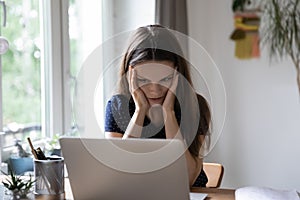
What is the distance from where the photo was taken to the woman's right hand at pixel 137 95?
173 cm

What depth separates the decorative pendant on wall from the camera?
3279mm

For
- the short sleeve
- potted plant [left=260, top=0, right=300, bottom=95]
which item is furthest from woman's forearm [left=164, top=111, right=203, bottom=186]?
potted plant [left=260, top=0, right=300, bottom=95]

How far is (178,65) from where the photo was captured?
1.73 metres

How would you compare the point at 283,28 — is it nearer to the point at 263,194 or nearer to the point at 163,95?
the point at 163,95

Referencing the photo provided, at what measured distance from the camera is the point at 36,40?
8.02 feet

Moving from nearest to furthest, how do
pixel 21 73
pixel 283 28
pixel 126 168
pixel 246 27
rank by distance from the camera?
pixel 126 168 → pixel 21 73 → pixel 283 28 → pixel 246 27

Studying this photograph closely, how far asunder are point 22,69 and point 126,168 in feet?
4.21

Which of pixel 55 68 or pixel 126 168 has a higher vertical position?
pixel 55 68

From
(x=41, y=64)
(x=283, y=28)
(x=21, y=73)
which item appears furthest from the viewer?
(x=283, y=28)

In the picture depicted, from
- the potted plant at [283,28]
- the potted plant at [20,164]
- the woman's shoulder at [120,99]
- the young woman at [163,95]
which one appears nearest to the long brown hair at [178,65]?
the young woman at [163,95]

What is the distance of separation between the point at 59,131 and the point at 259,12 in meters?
1.59

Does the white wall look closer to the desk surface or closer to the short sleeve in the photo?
the short sleeve

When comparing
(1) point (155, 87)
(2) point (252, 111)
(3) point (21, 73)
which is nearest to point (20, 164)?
(3) point (21, 73)

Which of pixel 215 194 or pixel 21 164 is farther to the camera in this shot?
pixel 21 164
